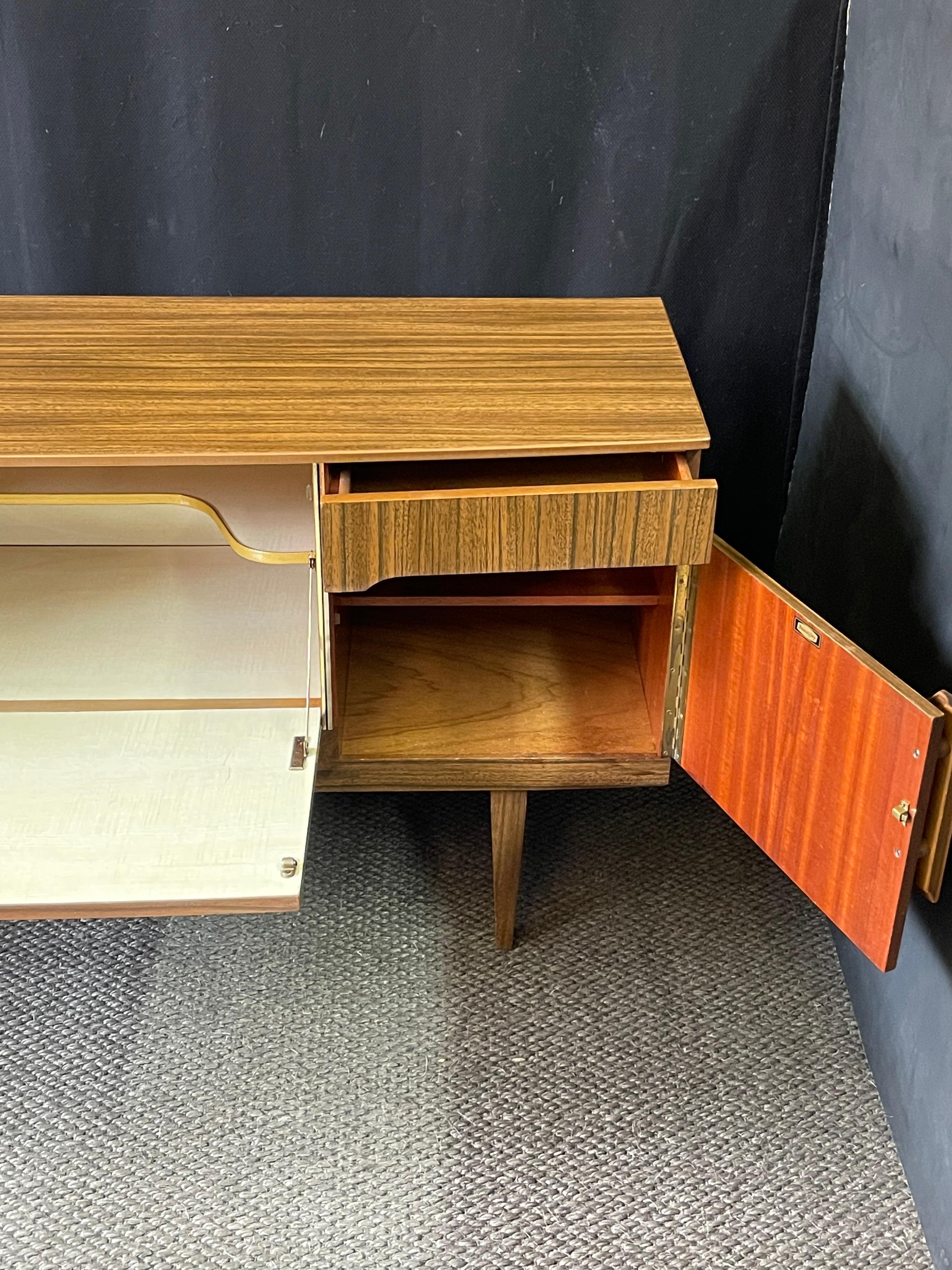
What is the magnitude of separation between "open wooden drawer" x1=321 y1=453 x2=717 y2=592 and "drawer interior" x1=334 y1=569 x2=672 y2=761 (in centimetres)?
12

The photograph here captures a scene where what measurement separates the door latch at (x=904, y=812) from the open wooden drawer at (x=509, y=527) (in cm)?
24

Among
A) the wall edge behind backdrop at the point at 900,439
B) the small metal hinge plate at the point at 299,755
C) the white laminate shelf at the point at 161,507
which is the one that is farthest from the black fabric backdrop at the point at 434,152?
the small metal hinge plate at the point at 299,755

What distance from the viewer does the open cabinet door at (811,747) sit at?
0.88 metres

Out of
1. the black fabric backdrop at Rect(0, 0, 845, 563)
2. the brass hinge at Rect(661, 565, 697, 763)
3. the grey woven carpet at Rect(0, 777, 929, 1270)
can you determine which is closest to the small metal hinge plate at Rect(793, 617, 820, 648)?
the brass hinge at Rect(661, 565, 697, 763)

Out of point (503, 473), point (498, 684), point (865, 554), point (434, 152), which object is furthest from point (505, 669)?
point (434, 152)

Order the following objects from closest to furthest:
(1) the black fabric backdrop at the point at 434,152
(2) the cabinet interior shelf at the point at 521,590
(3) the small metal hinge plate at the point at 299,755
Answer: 1. (3) the small metal hinge plate at the point at 299,755
2. (2) the cabinet interior shelf at the point at 521,590
3. (1) the black fabric backdrop at the point at 434,152

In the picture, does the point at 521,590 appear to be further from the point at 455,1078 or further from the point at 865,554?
the point at 455,1078

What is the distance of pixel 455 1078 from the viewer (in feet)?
3.80

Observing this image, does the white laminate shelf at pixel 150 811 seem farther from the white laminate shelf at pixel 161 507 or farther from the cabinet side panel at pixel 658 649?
the cabinet side panel at pixel 658 649

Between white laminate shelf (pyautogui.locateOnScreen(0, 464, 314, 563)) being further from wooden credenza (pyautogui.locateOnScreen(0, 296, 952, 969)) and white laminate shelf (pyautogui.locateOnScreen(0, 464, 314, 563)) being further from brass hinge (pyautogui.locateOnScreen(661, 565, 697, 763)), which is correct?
brass hinge (pyautogui.locateOnScreen(661, 565, 697, 763))

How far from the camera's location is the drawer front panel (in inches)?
37.3

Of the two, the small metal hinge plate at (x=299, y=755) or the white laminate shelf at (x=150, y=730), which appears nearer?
the white laminate shelf at (x=150, y=730)

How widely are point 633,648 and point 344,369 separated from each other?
415mm

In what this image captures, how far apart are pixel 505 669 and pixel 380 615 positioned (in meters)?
0.15
